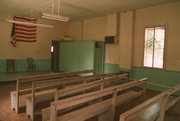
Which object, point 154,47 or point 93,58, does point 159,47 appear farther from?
point 93,58

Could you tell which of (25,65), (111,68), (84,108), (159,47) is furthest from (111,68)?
(25,65)

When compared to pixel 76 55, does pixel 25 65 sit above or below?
below

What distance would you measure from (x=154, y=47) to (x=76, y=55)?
13.1 feet

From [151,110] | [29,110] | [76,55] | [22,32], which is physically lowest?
[29,110]

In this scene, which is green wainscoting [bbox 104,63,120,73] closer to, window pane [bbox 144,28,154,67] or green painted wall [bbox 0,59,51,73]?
window pane [bbox 144,28,154,67]

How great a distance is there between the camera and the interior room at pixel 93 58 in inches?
129

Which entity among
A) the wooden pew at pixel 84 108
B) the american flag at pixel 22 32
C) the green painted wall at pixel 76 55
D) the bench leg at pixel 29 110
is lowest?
the bench leg at pixel 29 110

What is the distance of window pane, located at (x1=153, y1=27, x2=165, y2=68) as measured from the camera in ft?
18.3

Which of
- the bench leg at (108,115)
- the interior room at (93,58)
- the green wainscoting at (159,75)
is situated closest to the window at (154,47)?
the interior room at (93,58)

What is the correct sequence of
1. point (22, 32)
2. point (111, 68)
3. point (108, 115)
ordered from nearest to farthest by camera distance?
point (108, 115) < point (111, 68) < point (22, 32)

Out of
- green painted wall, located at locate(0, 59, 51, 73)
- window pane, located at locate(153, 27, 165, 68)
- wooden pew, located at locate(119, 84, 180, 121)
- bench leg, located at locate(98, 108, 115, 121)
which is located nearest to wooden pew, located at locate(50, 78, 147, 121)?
bench leg, located at locate(98, 108, 115, 121)

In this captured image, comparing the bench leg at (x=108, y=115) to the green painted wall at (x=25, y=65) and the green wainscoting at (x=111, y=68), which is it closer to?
the green wainscoting at (x=111, y=68)

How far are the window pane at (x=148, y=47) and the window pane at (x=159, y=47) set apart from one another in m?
0.16

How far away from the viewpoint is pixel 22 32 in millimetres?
8039
